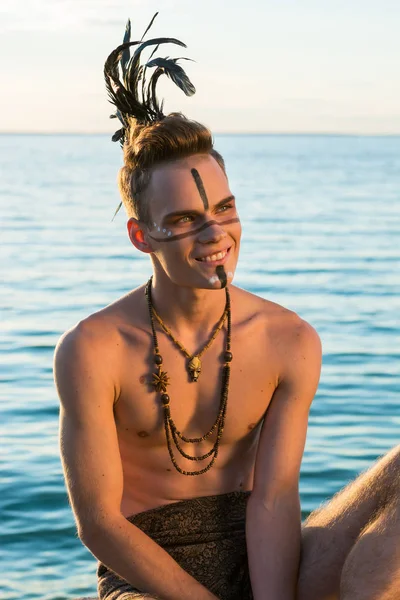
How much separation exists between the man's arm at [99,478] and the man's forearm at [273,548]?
17 cm

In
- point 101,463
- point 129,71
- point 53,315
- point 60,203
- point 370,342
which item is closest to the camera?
point 101,463

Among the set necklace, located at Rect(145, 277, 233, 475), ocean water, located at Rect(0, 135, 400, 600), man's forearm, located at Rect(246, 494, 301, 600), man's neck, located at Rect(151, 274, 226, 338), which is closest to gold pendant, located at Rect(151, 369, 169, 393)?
necklace, located at Rect(145, 277, 233, 475)

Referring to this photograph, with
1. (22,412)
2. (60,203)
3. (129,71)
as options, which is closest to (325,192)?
(60,203)

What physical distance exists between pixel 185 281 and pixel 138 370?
295 millimetres

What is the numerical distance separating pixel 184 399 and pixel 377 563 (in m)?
0.72

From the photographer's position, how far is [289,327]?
11.7 ft

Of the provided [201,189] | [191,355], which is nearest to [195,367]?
[191,355]

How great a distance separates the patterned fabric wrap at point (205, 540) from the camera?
11.7 ft

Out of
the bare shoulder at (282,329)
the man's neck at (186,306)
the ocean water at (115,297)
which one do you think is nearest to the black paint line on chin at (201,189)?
the man's neck at (186,306)

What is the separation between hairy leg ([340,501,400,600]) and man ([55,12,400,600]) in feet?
0.06

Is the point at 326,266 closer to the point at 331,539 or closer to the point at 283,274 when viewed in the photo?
the point at 283,274

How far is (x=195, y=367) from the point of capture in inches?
140

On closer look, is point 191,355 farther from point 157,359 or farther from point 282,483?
point 282,483

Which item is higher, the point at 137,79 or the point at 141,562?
the point at 137,79
